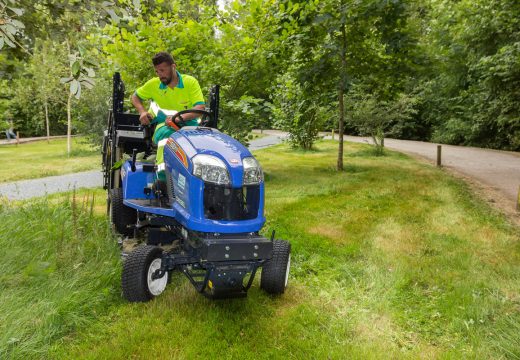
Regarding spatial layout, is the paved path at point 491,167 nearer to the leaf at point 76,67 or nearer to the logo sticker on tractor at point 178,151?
the logo sticker on tractor at point 178,151

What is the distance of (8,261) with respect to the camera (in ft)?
12.9

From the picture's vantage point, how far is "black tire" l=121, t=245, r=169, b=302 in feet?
11.7

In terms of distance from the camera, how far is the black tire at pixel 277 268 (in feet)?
13.0

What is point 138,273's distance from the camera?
3570mm

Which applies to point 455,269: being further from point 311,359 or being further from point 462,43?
point 462,43

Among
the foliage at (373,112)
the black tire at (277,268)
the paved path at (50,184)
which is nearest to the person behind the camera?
the black tire at (277,268)

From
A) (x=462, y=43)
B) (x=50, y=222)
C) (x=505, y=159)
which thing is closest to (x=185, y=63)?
(x=50, y=222)

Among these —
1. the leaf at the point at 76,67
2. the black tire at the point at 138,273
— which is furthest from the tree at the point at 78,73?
the black tire at the point at 138,273

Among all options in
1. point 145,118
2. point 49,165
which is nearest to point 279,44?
point 145,118

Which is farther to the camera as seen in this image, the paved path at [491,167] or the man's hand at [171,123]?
the paved path at [491,167]

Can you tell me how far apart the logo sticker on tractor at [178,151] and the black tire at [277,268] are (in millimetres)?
1106

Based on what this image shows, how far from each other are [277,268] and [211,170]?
113 centimetres

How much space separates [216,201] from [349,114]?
49.2 ft

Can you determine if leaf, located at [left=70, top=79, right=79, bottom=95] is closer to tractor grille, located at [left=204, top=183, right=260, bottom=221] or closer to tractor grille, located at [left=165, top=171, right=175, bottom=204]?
tractor grille, located at [left=204, top=183, right=260, bottom=221]
